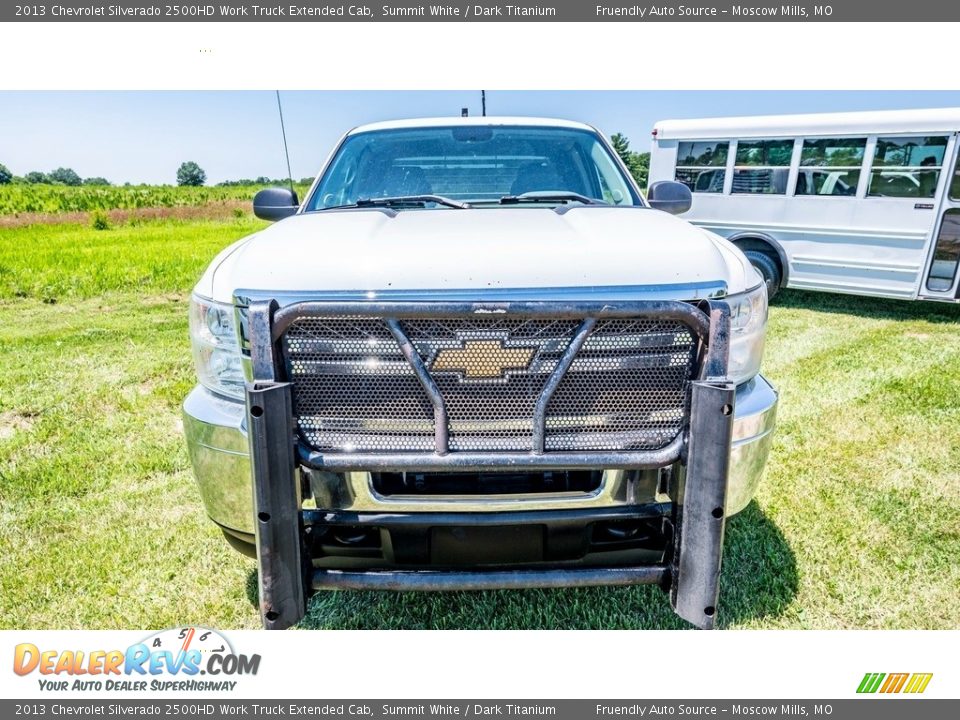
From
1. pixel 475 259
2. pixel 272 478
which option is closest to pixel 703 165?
pixel 475 259

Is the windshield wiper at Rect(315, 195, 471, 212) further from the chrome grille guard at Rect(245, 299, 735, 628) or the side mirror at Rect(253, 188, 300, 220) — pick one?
the chrome grille guard at Rect(245, 299, 735, 628)

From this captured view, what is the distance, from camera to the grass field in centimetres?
255

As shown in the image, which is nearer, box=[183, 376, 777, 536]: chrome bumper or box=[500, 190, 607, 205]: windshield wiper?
box=[183, 376, 777, 536]: chrome bumper

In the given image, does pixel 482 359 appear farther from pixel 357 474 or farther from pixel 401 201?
pixel 401 201

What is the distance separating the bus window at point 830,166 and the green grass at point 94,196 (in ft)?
23.5

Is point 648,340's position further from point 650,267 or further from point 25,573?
point 25,573

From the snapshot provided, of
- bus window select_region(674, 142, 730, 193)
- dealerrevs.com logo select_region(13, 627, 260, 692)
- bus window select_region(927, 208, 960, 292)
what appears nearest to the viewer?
dealerrevs.com logo select_region(13, 627, 260, 692)

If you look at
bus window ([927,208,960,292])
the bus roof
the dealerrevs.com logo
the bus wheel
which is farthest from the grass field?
the bus roof

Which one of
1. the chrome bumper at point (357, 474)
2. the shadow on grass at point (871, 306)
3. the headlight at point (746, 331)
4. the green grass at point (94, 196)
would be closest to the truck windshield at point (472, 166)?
the headlight at point (746, 331)

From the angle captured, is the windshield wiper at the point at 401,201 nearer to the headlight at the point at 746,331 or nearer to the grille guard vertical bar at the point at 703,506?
the headlight at the point at 746,331

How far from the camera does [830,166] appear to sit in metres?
8.44

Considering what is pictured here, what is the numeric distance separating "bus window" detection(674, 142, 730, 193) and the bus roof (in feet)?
0.55

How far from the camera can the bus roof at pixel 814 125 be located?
7594 millimetres

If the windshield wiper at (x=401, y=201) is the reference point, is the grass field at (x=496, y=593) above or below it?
below
